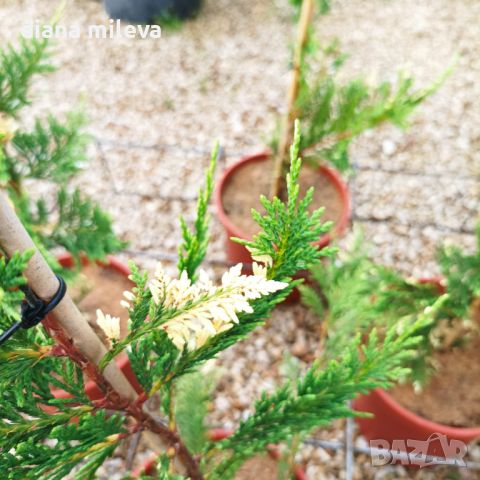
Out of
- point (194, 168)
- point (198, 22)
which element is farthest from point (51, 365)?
point (198, 22)

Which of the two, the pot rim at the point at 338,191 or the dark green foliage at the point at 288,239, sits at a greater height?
the dark green foliage at the point at 288,239

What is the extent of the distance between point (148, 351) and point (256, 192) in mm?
1699

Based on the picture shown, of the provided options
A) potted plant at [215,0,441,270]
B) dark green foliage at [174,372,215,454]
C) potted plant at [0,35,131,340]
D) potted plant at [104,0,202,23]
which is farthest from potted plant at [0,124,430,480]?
potted plant at [104,0,202,23]

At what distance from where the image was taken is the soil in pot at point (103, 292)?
6.57 feet

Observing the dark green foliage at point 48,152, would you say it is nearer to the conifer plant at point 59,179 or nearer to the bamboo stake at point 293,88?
the conifer plant at point 59,179

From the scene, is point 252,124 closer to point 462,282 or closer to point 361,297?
point 361,297

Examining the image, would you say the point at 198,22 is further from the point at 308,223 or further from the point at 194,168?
the point at 308,223

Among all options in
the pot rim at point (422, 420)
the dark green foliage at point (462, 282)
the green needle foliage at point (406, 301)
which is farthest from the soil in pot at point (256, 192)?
the dark green foliage at point (462, 282)

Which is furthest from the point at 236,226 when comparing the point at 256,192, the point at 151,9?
the point at 151,9

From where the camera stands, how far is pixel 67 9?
13.9 ft

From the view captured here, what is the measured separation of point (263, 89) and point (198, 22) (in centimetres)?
104

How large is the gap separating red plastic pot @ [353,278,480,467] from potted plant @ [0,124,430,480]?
2.97ft

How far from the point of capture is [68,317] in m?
0.74

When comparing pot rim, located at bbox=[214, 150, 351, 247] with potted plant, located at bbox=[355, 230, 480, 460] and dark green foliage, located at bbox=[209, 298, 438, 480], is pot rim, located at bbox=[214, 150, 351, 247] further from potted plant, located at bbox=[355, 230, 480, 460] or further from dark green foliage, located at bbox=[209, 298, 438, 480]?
dark green foliage, located at bbox=[209, 298, 438, 480]
